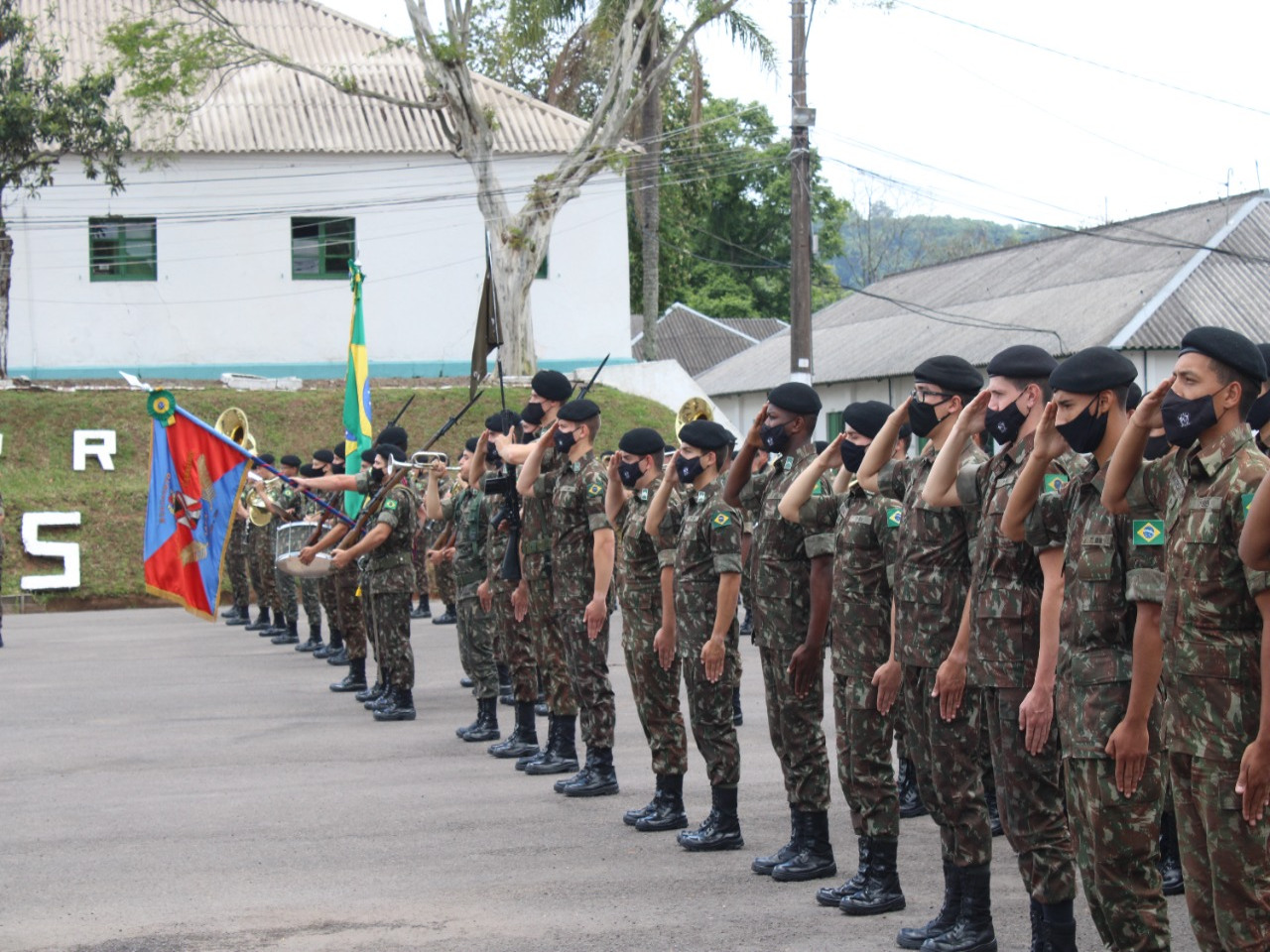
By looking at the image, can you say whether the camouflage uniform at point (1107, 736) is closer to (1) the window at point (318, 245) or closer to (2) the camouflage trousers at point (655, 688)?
(2) the camouflage trousers at point (655, 688)

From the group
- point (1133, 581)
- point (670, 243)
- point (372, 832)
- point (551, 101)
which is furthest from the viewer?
point (670, 243)

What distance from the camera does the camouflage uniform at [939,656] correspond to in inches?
224

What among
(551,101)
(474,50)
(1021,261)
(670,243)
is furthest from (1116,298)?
(670,243)

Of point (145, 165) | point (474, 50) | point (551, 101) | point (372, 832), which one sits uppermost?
point (474, 50)

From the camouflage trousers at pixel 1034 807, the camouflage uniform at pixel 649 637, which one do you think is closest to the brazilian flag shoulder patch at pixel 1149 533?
the camouflage trousers at pixel 1034 807

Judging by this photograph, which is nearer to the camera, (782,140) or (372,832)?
(372,832)

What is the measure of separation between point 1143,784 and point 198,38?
1104 inches

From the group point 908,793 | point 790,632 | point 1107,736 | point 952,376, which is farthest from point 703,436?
point 1107,736

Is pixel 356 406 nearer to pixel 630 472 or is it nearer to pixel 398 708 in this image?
pixel 398 708

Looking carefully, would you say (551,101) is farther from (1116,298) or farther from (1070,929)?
(1070,929)

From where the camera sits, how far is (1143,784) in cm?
457

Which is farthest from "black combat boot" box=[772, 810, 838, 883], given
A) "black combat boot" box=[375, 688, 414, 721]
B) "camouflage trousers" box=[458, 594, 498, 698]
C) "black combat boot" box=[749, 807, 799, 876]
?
"black combat boot" box=[375, 688, 414, 721]

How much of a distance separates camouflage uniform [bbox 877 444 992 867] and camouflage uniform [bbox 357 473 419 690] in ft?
21.4

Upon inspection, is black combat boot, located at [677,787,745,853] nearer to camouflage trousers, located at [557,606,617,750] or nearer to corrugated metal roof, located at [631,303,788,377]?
camouflage trousers, located at [557,606,617,750]
